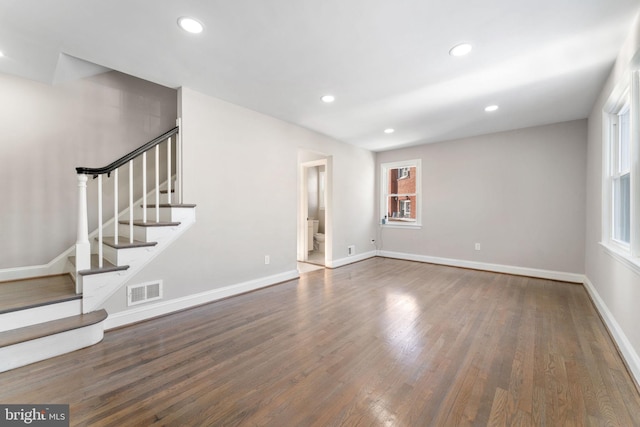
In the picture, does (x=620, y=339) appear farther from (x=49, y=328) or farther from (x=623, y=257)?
(x=49, y=328)

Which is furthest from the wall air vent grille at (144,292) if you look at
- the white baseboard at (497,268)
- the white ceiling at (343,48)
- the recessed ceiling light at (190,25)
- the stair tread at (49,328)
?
the white baseboard at (497,268)

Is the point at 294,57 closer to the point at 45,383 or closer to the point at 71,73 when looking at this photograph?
the point at 71,73

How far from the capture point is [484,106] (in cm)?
352

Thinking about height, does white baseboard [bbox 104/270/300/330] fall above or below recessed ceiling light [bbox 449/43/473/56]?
below

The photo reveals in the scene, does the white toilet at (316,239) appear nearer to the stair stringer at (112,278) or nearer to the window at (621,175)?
the stair stringer at (112,278)

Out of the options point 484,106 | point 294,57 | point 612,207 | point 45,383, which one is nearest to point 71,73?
point 294,57

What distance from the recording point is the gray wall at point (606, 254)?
1954mm

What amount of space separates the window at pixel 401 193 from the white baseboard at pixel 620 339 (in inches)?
120

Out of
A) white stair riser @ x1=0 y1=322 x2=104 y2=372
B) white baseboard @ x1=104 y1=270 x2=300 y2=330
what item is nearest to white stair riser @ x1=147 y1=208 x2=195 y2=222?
white baseboard @ x1=104 y1=270 x2=300 y2=330

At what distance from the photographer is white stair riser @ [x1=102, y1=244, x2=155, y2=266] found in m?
2.57

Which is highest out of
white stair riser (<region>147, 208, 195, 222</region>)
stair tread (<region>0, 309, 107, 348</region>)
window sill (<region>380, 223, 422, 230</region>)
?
white stair riser (<region>147, 208, 195, 222</region>)

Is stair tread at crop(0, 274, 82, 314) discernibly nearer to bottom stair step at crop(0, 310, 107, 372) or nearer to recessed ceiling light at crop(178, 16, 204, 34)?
bottom stair step at crop(0, 310, 107, 372)

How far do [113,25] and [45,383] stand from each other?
2.55 meters

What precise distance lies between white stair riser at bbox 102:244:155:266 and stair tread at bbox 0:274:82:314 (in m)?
0.39
